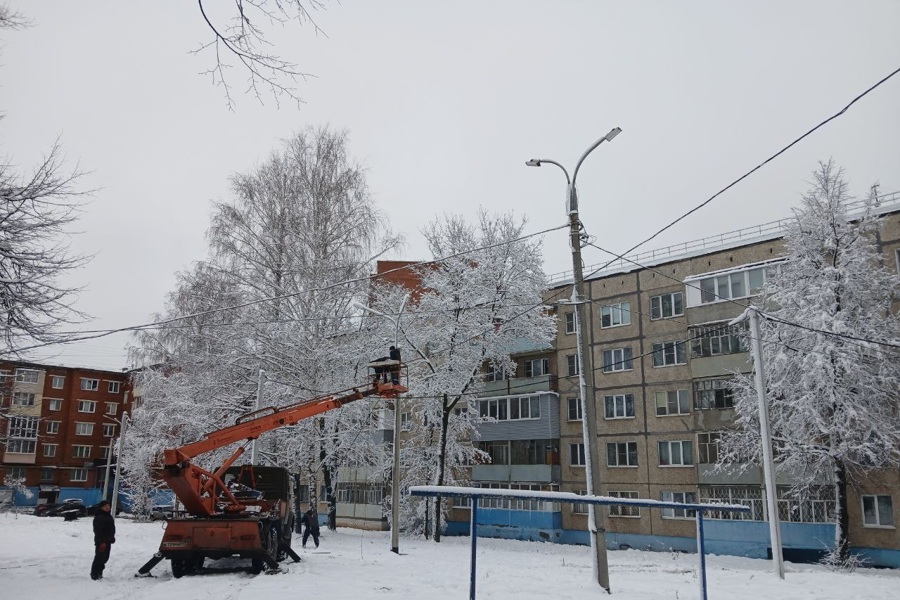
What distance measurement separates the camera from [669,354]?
3747 cm

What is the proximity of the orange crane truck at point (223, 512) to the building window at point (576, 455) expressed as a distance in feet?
74.5

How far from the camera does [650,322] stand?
1508 inches

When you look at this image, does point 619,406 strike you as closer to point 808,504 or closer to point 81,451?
point 808,504

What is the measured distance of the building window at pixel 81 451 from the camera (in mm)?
78188

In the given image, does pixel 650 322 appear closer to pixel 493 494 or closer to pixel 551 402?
pixel 551 402

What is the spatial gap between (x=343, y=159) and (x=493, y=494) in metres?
27.5

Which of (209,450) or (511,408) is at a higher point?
(511,408)

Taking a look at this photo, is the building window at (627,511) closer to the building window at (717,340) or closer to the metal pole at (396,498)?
the building window at (717,340)

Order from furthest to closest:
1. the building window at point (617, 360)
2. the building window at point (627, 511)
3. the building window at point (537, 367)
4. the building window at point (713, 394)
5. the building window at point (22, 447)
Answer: the building window at point (22, 447), the building window at point (537, 367), the building window at point (617, 360), the building window at point (627, 511), the building window at point (713, 394)

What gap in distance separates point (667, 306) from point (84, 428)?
67685 millimetres

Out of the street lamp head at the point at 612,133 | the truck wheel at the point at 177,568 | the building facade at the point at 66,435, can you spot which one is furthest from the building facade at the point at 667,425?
the building facade at the point at 66,435

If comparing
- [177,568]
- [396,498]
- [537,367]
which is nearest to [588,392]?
[177,568]

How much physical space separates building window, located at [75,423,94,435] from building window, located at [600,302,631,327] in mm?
63328

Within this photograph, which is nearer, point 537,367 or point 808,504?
point 808,504
